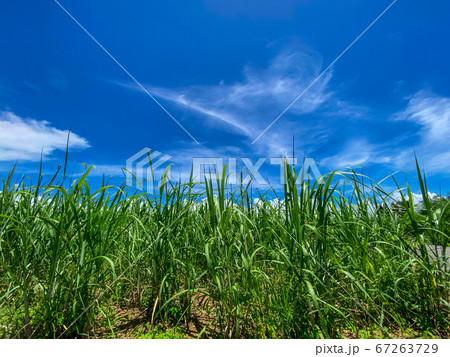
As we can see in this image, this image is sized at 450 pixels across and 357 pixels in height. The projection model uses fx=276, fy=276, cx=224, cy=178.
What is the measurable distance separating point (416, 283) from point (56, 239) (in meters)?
2.23

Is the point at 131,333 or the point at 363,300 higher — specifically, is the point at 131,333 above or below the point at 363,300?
below

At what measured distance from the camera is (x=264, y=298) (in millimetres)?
1589

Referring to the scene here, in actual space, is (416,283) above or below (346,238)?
below

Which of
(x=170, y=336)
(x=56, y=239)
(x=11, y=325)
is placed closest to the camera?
(x=56, y=239)

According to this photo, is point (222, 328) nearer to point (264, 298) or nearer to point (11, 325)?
point (264, 298)

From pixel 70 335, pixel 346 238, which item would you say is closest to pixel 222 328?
pixel 70 335

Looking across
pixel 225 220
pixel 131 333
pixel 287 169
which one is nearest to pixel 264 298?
pixel 225 220

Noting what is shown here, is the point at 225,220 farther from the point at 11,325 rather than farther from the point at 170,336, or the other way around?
the point at 11,325

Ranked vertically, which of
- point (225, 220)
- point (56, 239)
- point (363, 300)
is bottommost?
point (363, 300)

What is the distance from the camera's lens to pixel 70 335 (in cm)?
156

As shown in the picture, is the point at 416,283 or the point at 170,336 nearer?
the point at 170,336

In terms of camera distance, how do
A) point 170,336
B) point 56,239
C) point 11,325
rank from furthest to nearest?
point 170,336 → point 11,325 → point 56,239

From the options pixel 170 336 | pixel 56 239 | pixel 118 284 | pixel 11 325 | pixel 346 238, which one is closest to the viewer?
pixel 56 239

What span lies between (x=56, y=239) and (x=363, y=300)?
6.36 ft
